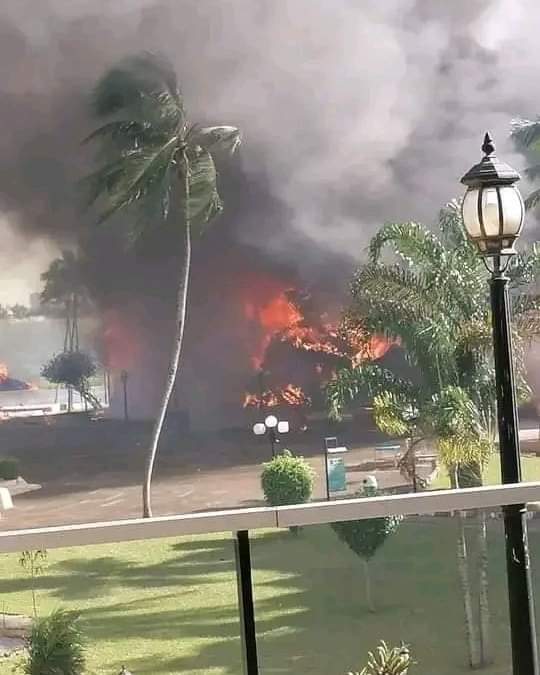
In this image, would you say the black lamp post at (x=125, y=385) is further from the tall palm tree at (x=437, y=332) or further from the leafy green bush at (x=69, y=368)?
the tall palm tree at (x=437, y=332)

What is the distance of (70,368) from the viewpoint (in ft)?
13.2

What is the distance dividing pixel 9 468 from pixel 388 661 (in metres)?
2.32

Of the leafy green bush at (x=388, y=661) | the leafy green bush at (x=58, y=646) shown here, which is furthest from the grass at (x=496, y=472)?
the leafy green bush at (x=58, y=646)

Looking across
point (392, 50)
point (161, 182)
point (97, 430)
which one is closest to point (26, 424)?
point (97, 430)

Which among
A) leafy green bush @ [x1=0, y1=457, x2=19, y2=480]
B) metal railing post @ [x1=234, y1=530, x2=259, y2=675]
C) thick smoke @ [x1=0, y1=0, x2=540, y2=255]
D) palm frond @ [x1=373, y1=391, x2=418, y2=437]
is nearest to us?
metal railing post @ [x1=234, y1=530, x2=259, y2=675]

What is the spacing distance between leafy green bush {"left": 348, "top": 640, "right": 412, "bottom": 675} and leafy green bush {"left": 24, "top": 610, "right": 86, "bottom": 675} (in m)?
0.67

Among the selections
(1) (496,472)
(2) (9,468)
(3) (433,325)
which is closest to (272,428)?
(3) (433,325)

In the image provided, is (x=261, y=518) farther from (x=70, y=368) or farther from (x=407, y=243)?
(x=407, y=243)

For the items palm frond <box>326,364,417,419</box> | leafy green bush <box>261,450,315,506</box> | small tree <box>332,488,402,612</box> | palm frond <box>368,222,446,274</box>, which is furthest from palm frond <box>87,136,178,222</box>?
small tree <box>332,488,402,612</box>

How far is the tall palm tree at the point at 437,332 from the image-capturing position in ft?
14.1

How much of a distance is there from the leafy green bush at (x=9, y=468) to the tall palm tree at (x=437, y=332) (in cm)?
148

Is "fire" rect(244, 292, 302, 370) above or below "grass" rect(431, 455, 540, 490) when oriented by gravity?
above

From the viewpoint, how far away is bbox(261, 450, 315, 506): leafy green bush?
4.23m

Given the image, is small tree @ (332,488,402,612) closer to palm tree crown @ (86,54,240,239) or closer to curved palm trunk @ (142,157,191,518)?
curved palm trunk @ (142,157,191,518)
